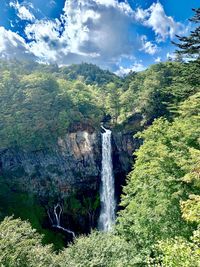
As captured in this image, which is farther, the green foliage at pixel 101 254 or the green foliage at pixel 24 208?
the green foliage at pixel 24 208

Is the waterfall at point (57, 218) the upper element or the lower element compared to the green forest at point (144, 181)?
lower

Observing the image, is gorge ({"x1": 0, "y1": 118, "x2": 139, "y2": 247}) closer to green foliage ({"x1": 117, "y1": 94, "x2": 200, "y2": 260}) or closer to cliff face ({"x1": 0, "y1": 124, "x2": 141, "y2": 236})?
cliff face ({"x1": 0, "y1": 124, "x2": 141, "y2": 236})

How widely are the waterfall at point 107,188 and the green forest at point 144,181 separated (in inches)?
168

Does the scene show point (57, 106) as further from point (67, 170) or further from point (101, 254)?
point (101, 254)

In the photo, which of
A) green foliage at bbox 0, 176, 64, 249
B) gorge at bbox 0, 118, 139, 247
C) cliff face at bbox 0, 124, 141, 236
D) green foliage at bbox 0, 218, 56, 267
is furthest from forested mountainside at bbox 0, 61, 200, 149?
green foliage at bbox 0, 218, 56, 267

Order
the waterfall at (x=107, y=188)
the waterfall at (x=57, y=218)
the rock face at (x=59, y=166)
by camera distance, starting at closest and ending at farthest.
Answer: the waterfall at (x=57, y=218)
the rock face at (x=59, y=166)
the waterfall at (x=107, y=188)

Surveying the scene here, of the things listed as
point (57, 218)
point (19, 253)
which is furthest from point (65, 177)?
point (19, 253)

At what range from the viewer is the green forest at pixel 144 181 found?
561 inches

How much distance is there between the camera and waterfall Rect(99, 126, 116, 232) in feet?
132

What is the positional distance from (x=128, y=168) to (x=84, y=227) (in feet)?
39.6

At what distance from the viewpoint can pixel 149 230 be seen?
55.5ft

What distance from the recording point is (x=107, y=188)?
4278cm

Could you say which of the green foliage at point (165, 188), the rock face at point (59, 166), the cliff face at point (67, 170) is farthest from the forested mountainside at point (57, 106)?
the green foliage at point (165, 188)

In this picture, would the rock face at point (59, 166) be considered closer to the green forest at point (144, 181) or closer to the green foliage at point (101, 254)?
the green forest at point (144, 181)
